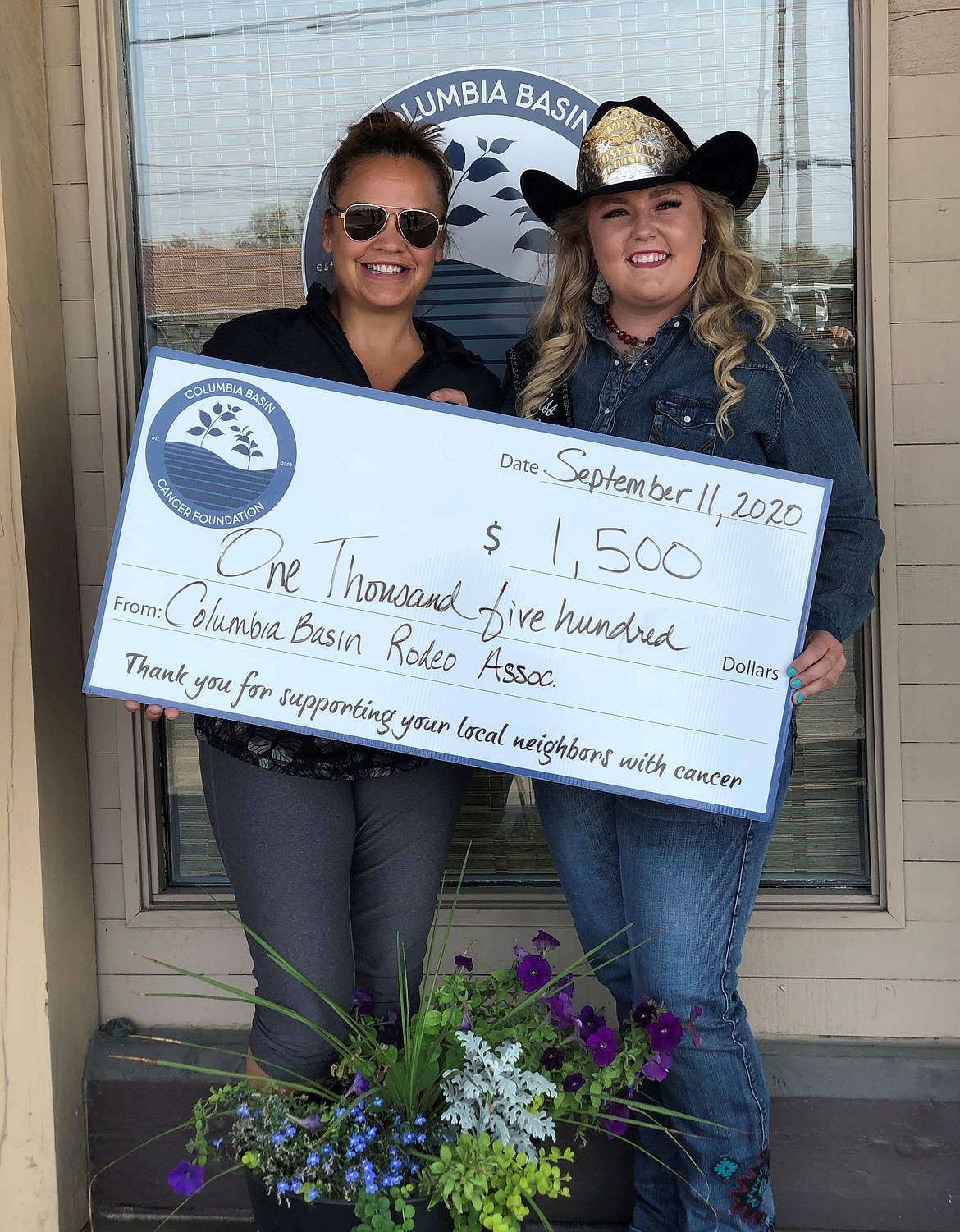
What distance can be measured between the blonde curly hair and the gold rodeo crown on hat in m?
0.04

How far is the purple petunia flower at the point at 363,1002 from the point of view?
5.88ft

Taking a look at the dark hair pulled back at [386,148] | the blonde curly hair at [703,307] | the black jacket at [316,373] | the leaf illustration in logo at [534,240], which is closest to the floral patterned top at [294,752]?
the black jacket at [316,373]

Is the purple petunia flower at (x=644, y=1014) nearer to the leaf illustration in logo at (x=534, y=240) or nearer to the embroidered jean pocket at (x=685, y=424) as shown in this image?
the embroidered jean pocket at (x=685, y=424)

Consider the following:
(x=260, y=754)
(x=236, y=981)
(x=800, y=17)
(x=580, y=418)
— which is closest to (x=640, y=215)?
(x=580, y=418)

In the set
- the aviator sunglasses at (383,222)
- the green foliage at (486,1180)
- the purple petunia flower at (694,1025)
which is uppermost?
the aviator sunglasses at (383,222)

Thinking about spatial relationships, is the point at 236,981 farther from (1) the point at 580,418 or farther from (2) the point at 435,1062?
(1) the point at 580,418

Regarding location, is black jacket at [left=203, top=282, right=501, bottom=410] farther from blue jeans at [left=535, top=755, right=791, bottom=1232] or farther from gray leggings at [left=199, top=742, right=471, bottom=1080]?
blue jeans at [left=535, top=755, right=791, bottom=1232]

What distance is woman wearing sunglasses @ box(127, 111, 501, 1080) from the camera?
1.74m

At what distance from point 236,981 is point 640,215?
1777mm

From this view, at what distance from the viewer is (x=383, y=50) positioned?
227cm

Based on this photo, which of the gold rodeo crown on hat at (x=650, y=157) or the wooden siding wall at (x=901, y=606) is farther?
the wooden siding wall at (x=901, y=606)

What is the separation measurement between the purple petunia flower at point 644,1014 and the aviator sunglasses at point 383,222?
130 centimetres

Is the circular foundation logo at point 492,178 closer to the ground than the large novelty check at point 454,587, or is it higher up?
higher up

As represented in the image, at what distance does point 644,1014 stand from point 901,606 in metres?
1.05
